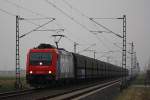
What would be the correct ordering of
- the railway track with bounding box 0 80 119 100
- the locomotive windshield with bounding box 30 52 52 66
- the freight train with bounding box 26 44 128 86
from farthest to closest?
1. the locomotive windshield with bounding box 30 52 52 66
2. the freight train with bounding box 26 44 128 86
3. the railway track with bounding box 0 80 119 100

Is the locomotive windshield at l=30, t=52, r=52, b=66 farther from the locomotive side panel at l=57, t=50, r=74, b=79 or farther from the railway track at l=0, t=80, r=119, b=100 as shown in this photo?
the railway track at l=0, t=80, r=119, b=100

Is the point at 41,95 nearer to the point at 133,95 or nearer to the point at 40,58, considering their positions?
the point at 133,95

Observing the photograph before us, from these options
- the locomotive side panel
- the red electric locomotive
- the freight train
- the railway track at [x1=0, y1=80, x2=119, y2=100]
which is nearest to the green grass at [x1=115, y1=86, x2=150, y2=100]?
the railway track at [x1=0, y1=80, x2=119, y2=100]

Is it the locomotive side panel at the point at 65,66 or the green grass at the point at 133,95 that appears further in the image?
the locomotive side panel at the point at 65,66

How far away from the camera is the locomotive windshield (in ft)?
128

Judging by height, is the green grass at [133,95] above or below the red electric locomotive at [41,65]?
below

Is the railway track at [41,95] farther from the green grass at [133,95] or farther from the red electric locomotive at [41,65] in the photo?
the green grass at [133,95]

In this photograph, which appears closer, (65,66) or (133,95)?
(133,95)

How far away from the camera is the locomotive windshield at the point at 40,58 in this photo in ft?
128

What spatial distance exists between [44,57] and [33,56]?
98 cm

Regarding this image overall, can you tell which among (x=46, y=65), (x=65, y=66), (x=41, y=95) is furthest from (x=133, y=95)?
(x=65, y=66)

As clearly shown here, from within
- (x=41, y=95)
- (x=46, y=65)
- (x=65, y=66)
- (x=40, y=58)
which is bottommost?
(x=41, y=95)

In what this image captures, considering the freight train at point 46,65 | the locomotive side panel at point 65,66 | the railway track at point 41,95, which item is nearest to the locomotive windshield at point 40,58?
the freight train at point 46,65

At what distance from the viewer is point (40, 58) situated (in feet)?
128
